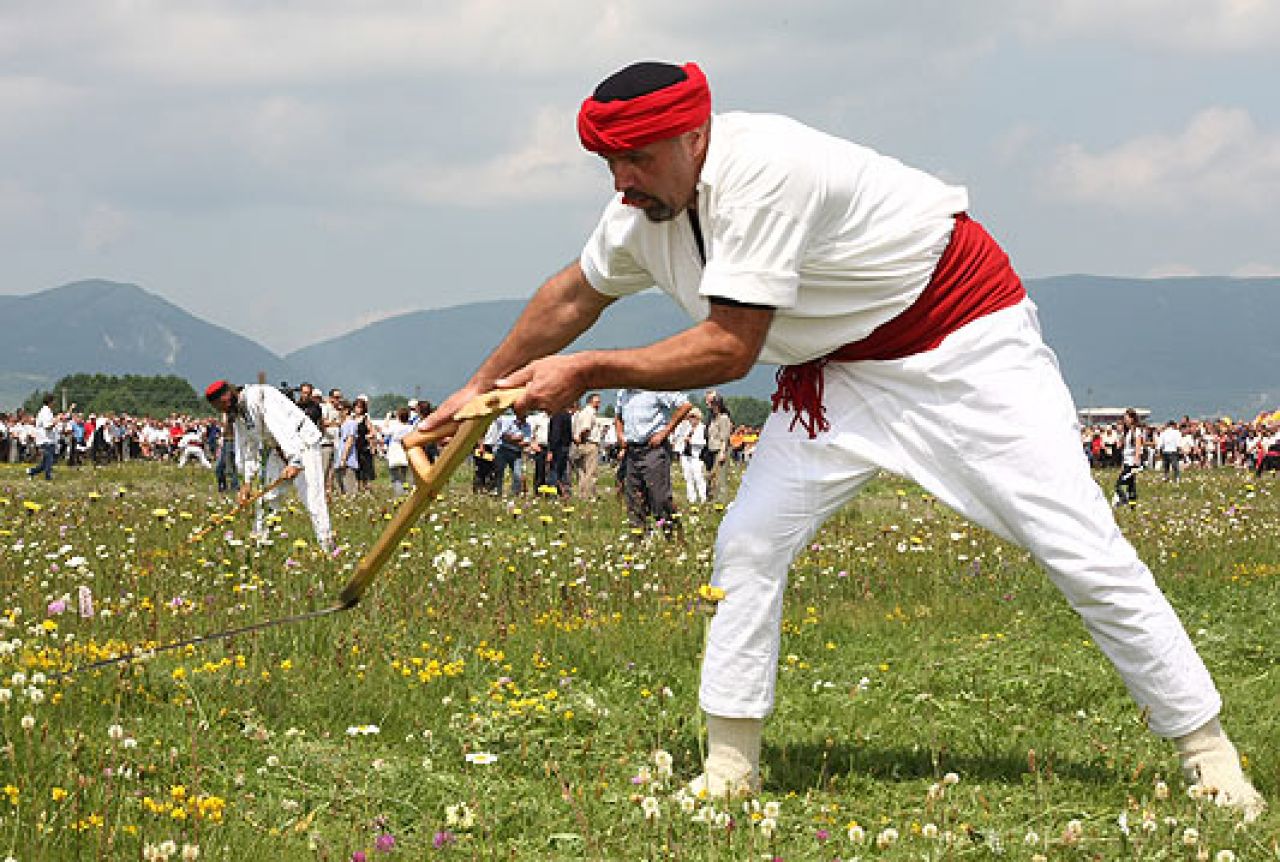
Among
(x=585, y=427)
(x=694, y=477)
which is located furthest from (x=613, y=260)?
(x=585, y=427)

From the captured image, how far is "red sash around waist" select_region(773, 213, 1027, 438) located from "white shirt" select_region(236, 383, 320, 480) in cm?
797

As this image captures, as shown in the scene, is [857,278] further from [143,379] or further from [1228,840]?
[143,379]

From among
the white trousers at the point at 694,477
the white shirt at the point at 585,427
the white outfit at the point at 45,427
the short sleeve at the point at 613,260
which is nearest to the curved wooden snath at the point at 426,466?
the short sleeve at the point at 613,260

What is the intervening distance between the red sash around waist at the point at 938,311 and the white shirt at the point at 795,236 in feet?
0.18

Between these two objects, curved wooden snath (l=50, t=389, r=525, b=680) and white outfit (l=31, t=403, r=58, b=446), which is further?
white outfit (l=31, t=403, r=58, b=446)

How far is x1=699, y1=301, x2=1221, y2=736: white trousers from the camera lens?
389 centimetres

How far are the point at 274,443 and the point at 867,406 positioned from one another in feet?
29.8

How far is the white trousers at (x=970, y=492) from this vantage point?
153 inches

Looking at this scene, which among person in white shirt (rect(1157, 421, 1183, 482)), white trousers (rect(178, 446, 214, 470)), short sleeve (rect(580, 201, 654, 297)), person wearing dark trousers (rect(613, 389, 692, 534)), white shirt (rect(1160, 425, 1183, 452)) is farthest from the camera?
white trousers (rect(178, 446, 214, 470))

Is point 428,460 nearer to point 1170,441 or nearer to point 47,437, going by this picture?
point 47,437

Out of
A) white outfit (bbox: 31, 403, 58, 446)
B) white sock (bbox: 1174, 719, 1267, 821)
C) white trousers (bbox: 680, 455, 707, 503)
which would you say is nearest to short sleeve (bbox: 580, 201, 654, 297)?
white sock (bbox: 1174, 719, 1267, 821)

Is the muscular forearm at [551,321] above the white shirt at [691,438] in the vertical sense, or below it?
above

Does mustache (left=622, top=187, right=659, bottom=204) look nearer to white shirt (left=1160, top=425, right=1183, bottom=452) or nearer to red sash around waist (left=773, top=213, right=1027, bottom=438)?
red sash around waist (left=773, top=213, right=1027, bottom=438)

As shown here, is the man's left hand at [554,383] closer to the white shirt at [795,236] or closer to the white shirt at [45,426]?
the white shirt at [795,236]
